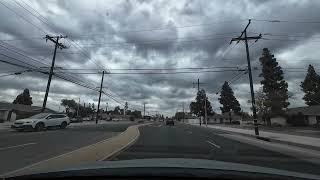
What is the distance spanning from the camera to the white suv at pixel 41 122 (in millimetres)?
33719

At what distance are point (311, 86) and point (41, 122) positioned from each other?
230ft

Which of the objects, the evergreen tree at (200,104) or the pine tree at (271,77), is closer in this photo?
the pine tree at (271,77)

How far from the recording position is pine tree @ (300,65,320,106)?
8894 cm

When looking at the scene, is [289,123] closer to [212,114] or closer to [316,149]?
[316,149]

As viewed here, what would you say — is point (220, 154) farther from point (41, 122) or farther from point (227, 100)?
point (227, 100)

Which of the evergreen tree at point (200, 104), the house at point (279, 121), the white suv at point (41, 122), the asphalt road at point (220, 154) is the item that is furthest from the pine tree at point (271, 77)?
the evergreen tree at point (200, 104)

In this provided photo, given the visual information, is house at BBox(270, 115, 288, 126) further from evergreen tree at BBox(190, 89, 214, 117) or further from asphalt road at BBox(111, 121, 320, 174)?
evergreen tree at BBox(190, 89, 214, 117)

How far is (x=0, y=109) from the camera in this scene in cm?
8094

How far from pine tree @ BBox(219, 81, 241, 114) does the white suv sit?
312 ft

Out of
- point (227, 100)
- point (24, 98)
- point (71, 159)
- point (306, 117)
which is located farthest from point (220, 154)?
point (24, 98)

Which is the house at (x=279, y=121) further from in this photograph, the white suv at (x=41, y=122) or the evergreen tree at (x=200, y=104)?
the evergreen tree at (x=200, y=104)

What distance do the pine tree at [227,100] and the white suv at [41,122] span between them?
95245 millimetres

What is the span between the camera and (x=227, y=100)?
13062 centimetres

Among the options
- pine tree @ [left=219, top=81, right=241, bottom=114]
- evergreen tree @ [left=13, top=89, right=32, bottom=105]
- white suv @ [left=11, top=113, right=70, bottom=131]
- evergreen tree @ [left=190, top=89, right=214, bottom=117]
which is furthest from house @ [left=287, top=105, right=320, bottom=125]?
evergreen tree @ [left=13, top=89, right=32, bottom=105]
